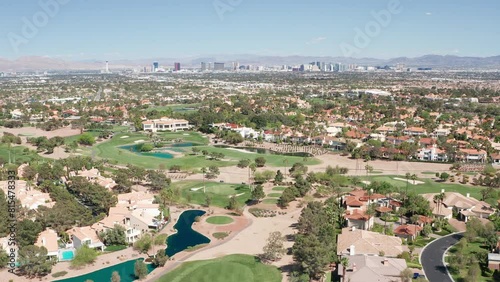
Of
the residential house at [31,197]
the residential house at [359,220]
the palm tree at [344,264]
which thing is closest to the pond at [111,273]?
the residential house at [31,197]

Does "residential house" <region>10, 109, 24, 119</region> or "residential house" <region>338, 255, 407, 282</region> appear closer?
"residential house" <region>338, 255, 407, 282</region>

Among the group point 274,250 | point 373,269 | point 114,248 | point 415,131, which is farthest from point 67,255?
point 415,131

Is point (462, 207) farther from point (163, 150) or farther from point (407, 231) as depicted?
point (163, 150)

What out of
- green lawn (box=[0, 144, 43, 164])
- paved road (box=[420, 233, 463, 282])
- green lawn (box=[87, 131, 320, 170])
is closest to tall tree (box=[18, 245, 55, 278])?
paved road (box=[420, 233, 463, 282])

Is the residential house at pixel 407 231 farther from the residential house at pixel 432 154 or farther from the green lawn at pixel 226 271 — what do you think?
the residential house at pixel 432 154

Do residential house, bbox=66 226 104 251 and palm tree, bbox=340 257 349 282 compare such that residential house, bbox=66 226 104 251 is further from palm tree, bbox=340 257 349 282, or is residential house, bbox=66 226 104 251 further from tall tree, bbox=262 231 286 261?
palm tree, bbox=340 257 349 282

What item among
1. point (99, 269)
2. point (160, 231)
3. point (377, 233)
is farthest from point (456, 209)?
point (99, 269)
